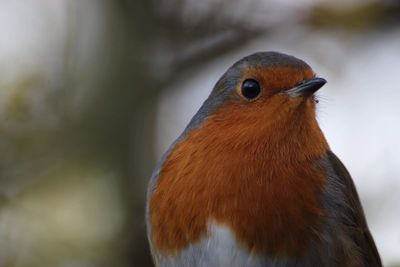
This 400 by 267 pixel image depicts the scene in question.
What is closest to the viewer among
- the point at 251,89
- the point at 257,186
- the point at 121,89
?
the point at 257,186

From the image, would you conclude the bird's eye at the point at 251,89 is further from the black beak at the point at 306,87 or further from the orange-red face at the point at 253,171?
the black beak at the point at 306,87

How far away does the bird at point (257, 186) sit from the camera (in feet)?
16.2

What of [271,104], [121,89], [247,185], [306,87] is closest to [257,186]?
[247,185]

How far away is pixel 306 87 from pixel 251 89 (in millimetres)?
338

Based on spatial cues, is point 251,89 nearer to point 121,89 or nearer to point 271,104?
point 271,104

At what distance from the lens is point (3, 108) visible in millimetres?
6141

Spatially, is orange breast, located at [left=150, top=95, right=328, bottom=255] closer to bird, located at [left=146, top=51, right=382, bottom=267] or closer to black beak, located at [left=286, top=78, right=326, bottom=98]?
bird, located at [left=146, top=51, right=382, bottom=267]

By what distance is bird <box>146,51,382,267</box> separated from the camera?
493cm

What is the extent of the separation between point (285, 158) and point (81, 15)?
2503 millimetres

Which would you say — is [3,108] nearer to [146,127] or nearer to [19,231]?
[19,231]

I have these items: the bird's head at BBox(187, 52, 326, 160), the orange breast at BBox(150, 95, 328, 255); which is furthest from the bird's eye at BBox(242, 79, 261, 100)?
the orange breast at BBox(150, 95, 328, 255)

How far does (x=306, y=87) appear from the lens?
5105mm

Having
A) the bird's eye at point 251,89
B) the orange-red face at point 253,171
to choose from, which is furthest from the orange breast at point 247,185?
the bird's eye at point 251,89

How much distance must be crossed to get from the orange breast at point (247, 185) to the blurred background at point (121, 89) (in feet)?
3.58
